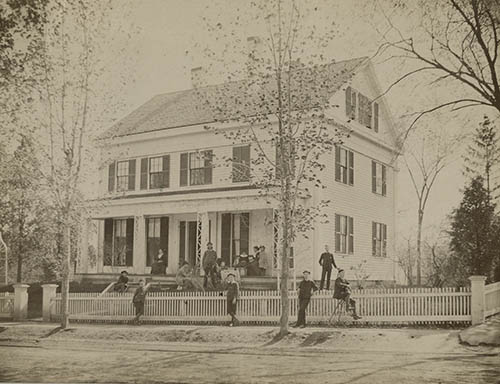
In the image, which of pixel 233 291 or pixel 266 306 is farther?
pixel 233 291

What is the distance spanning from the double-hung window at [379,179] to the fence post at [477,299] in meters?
2.12

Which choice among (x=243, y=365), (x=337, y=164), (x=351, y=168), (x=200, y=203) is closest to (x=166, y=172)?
(x=200, y=203)

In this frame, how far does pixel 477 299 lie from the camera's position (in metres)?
7.91

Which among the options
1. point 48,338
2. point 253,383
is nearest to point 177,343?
point 48,338

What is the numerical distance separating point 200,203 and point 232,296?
3.03m

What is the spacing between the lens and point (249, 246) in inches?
467

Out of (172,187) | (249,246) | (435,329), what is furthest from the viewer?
(172,187)

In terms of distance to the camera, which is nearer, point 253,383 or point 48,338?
point 253,383

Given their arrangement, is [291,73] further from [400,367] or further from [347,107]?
[400,367]

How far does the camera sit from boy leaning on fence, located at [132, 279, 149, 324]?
1061 cm

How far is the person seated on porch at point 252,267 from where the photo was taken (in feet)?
37.4

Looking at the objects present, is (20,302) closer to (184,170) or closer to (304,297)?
(304,297)

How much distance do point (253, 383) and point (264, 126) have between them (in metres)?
3.96

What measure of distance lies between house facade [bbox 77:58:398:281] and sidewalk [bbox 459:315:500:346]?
2.47m
